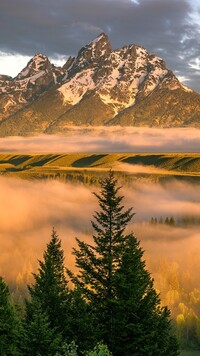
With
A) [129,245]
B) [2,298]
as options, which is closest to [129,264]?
[129,245]

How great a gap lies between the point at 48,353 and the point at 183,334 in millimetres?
126580

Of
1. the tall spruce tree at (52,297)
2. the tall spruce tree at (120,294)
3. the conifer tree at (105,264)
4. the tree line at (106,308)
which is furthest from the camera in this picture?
the tall spruce tree at (52,297)

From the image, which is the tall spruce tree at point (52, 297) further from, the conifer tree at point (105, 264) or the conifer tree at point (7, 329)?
the conifer tree at point (7, 329)

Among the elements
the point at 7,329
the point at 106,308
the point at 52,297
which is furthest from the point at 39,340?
the point at 7,329

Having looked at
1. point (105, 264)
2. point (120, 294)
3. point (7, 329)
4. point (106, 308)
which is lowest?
point (7, 329)

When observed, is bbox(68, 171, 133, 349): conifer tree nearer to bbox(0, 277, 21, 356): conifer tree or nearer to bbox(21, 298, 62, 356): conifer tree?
bbox(21, 298, 62, 356): conifer tree

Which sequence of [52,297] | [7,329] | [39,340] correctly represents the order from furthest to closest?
1. [7,329]
2. [52,297]
3. [39,340]

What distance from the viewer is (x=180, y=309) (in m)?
177

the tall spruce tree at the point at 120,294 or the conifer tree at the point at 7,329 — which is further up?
the tall spruce tree at the point at 120,294

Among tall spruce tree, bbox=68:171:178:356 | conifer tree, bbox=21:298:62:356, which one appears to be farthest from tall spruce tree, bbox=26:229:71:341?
conifer tree, bbox=21:298:62:356

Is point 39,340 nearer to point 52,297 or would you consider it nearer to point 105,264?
point 52,297

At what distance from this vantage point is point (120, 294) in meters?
39.5

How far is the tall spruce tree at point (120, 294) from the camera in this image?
38062 millimetres

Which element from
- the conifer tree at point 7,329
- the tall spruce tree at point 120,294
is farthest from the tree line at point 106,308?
the conifer tree at point 7,329
